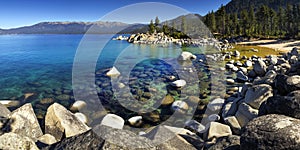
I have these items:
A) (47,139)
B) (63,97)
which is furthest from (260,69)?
(47,139)

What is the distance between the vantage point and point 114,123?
28.5ft

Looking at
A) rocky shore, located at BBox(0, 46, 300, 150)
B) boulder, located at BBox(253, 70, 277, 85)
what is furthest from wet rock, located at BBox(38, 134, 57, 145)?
boulder, located at BBox(253, 70, 277, 85)

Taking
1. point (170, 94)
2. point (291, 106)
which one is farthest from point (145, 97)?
point (291, 106)

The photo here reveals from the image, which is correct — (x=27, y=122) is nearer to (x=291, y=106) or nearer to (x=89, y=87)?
(x=291, y=106)

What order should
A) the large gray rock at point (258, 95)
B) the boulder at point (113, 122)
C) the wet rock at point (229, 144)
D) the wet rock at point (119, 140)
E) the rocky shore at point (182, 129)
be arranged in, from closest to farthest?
the rocky shore at point (182, 129) → the wet rock at point (119, 140) → the wet rock at point (229, 144) → the large gray rock at point (258, 95) → the boulder at point (113, 122)

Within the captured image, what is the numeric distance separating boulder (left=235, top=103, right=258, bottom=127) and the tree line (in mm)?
56041

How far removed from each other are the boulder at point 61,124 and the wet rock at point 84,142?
243 cm

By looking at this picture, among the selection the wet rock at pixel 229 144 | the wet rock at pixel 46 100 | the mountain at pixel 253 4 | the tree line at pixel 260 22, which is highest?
the mountain at pixel 253 4

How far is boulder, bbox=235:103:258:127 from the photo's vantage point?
7.25 meters

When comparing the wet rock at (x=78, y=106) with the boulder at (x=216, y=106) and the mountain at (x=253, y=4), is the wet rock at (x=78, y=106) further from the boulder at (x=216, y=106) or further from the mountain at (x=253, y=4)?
the mountain at (x=253, y=4)

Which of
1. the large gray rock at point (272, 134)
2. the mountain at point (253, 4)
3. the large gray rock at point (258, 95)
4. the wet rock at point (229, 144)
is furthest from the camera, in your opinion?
the mountain at point (253, 4)

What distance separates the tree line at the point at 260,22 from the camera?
183ft

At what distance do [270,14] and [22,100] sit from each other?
68.4 meters

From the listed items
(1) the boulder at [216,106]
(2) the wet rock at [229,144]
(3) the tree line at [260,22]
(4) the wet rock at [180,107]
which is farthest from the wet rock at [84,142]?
(3) the tree line at [260,22]
